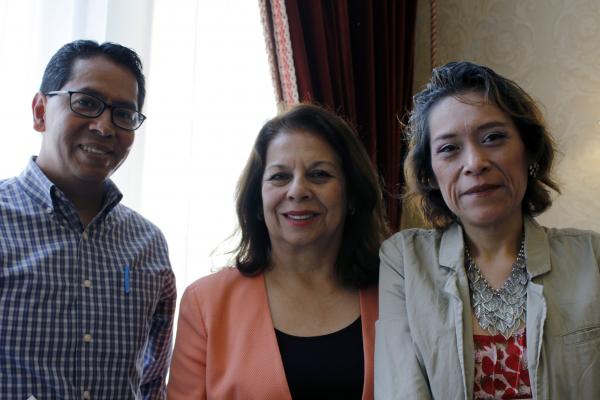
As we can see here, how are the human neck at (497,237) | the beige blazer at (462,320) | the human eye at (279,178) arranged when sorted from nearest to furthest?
the beige blazer at (462,320)
the human neck at (497,237)
the human eye at (279,178)

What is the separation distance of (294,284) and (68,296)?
0.61 metres

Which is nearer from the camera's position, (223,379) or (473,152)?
(473,152)

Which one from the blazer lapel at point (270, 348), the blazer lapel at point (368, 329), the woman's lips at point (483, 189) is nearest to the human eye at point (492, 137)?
the woman's lips at point (483, 189)

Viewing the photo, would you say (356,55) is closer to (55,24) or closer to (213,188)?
(213,188)

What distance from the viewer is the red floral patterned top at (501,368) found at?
48.0 inches

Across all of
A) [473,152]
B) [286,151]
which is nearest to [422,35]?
[286,151]

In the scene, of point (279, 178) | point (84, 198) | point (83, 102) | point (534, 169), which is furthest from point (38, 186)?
point (534, 169)

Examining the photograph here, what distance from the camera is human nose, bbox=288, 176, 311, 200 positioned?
1562 millimetres

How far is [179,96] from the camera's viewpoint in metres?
2.12

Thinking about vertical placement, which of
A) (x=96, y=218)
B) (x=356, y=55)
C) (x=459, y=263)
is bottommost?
(x=459, y=263)

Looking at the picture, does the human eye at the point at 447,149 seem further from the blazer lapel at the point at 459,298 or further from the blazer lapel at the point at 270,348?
the blazer lapel at the point at 270,348

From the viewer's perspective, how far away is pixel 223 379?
146 cm

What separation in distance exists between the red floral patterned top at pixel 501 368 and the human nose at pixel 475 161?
0.36m

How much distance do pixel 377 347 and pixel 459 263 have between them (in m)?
0.28
